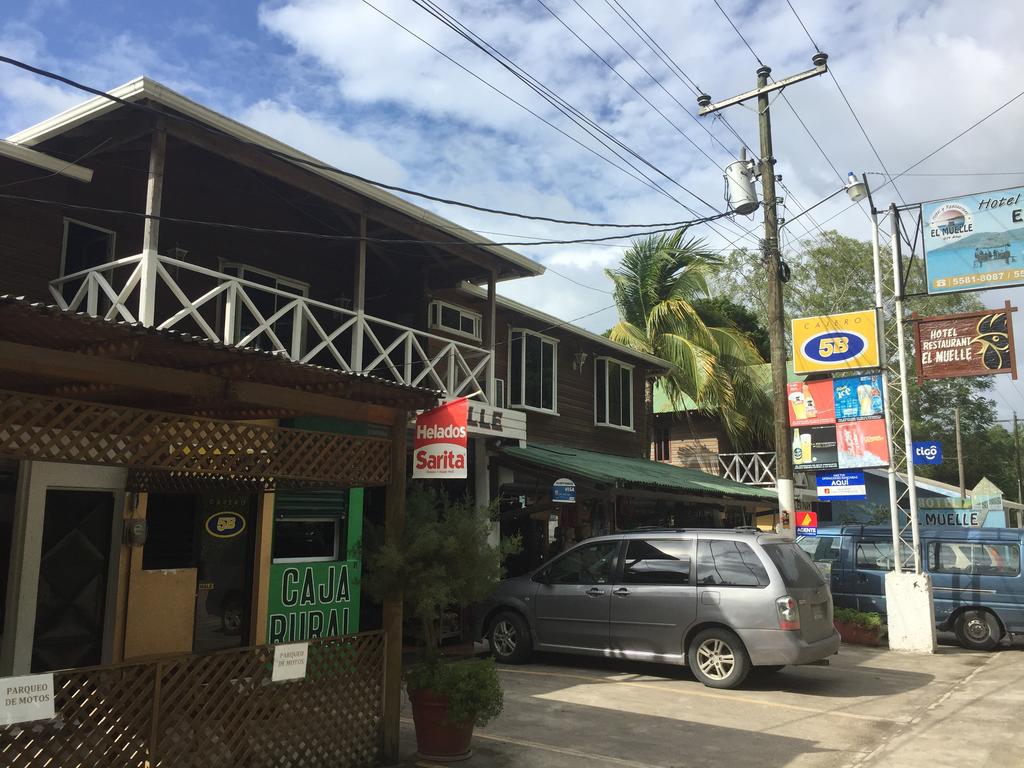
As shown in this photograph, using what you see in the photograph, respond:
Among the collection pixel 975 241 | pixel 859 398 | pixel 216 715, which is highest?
pixel 975 241

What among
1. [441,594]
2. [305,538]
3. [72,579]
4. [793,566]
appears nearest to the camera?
[441,594]

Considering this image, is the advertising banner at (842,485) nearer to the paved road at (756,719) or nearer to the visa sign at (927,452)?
the visa sign at (927,452)

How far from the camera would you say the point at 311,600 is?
10625 millimetres

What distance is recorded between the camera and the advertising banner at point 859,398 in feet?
47.8

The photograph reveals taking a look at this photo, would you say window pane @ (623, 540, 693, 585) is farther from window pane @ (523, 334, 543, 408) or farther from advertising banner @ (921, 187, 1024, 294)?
advertising banner @ (921, 187, 1024, 294)

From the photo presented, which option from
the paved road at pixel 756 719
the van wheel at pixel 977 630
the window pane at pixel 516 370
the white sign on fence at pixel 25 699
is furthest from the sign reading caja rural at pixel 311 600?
the van wheel at pixel 977 630

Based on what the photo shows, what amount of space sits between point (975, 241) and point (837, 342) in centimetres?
283

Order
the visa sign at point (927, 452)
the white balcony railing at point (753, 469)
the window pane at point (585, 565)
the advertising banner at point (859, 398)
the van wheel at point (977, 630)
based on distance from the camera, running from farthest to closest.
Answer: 1. the white balcony railing at point (753, 469)
2. the visa sign at point (927, 452)
3. the advertising banner at point (859, 398)
4. the van wheel at point (977, 630)
5. the window pane at point (585, 565)

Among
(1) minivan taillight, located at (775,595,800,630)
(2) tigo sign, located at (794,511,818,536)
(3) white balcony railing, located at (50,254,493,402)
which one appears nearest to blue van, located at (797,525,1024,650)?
(2) tigo sign, located at (794,511,818,536)

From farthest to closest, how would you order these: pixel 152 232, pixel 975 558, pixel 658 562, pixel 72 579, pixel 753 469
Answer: pixel 753 469 → pixel 975 558 → pixel 658 562 → pixel 72 579 → pixel 152 232

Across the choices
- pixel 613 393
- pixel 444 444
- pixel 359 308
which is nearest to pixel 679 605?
pixel 444 444

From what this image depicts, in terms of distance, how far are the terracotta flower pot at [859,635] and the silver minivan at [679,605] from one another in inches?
159

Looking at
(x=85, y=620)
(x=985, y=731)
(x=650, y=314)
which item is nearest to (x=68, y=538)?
(x=85, y=620)

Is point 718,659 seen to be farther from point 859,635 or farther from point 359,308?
point 359,308
